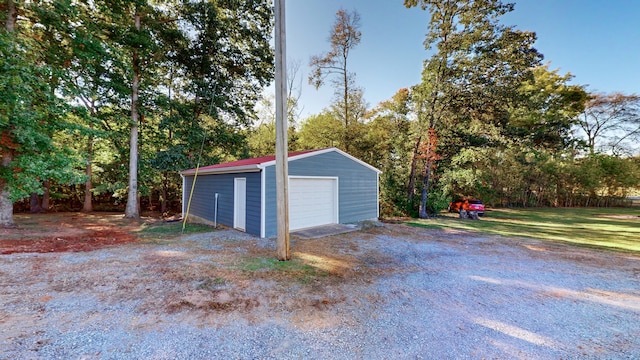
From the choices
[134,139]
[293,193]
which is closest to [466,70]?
[293,193]

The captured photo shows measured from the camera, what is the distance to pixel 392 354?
2.06m

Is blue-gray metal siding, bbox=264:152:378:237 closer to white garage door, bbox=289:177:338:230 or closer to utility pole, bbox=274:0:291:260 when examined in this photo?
white garage door, bbox=289:177:338:230

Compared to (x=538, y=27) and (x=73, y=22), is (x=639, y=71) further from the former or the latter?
(x=73, y=22)

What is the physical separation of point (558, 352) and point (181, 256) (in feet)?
17.7

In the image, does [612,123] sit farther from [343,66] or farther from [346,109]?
[343,66]

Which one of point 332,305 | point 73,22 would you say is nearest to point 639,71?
point 332,305

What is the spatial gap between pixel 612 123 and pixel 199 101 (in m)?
30.9

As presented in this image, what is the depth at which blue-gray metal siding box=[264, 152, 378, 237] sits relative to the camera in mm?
6551

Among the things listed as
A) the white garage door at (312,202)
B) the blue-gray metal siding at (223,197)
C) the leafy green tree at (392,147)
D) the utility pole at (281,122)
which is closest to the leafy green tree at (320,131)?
the leafy green tree at (392,147)

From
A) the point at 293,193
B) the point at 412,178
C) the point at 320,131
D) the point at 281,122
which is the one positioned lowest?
the point at 293,193

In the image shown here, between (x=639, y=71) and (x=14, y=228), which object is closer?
(x=14, y=228)

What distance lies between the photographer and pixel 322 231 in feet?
23.7

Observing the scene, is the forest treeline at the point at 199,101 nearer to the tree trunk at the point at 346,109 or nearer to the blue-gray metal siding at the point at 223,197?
the tree trunk at the point at 346,109

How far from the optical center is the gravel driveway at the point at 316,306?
2.12 m
